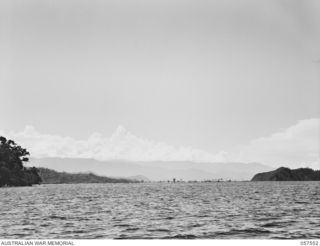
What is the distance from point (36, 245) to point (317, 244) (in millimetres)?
18662

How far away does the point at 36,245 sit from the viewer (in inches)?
1362

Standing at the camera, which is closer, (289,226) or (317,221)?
(289,226)

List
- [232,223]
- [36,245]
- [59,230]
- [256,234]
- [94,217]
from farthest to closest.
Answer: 1. [94,217]
2. [232,223]
3. [59,230]
4. [256,234]
5. [36,245]


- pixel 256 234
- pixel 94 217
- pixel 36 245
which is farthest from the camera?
pixel 94 217

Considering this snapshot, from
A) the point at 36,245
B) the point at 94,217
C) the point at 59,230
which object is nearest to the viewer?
the point at 36,245

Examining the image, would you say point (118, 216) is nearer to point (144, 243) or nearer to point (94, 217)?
point (94, 217)

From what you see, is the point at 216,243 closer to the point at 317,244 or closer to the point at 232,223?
the point at 317,244

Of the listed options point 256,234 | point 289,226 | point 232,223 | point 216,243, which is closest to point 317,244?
point 216,243

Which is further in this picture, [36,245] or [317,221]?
[317,221]

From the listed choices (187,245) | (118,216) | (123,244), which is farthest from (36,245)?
(118,216)

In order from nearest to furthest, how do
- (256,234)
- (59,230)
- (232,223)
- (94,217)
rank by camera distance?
(256,234) → (59,230) → (232,223) → (94,217)

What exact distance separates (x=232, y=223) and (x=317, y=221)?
381 inches

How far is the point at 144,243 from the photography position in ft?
119

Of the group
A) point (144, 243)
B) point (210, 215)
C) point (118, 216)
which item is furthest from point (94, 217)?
point (144, 243)
